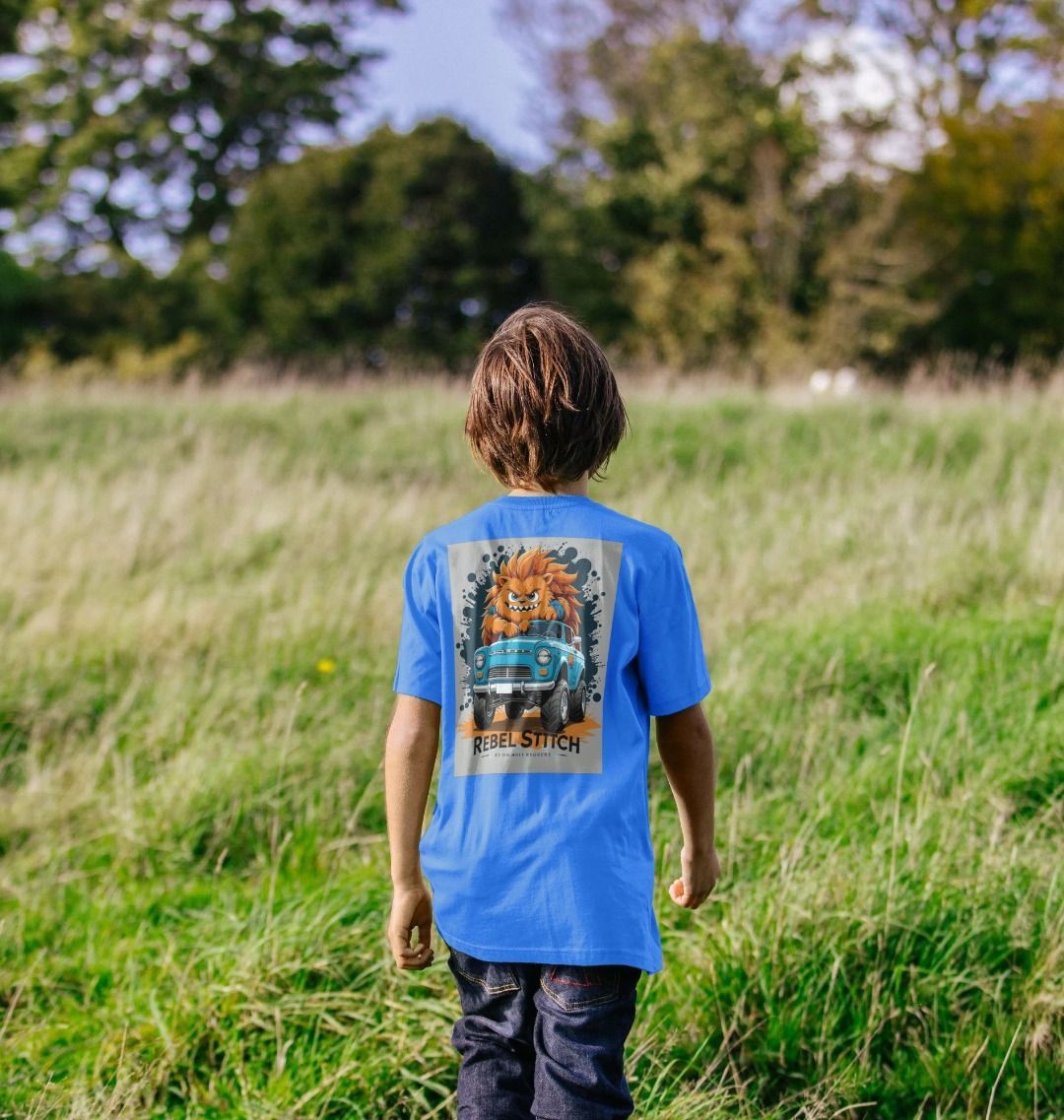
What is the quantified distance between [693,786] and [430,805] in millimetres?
1571


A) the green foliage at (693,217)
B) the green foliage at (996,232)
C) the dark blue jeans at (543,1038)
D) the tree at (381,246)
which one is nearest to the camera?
the dark blue jeans at (543,1038)

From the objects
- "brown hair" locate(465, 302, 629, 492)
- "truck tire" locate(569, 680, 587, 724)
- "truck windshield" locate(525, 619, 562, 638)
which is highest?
"brown hair" locate(465, 302, 629, 492)

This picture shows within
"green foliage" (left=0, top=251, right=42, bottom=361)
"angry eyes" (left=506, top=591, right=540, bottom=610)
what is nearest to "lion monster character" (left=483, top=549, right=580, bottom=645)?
"angry eyes" (left=506, top=591, right=540, bottom=610)

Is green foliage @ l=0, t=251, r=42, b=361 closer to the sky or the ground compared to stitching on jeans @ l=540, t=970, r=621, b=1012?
closer to the ground

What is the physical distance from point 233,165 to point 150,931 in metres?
23.8

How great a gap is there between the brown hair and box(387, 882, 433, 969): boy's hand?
647mm

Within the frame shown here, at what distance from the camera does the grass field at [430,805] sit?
2.32 metres

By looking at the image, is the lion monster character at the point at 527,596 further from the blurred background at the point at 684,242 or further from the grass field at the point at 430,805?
the blurred background at the point at 684,242

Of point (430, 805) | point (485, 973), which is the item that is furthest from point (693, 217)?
point (485, 973)

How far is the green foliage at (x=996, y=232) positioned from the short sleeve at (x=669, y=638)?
17.1 metres

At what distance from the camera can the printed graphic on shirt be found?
64.3 inches

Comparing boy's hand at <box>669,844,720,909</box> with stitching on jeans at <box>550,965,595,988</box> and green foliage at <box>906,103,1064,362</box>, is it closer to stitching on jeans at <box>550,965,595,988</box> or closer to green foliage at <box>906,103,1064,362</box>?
stitching on jeans at <box>550,965,595,988</box>

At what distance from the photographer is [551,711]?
5.38ft

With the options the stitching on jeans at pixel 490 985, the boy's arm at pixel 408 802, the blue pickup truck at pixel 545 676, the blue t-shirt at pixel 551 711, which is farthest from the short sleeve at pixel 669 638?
the stitching on jeans at pixel 490 985
